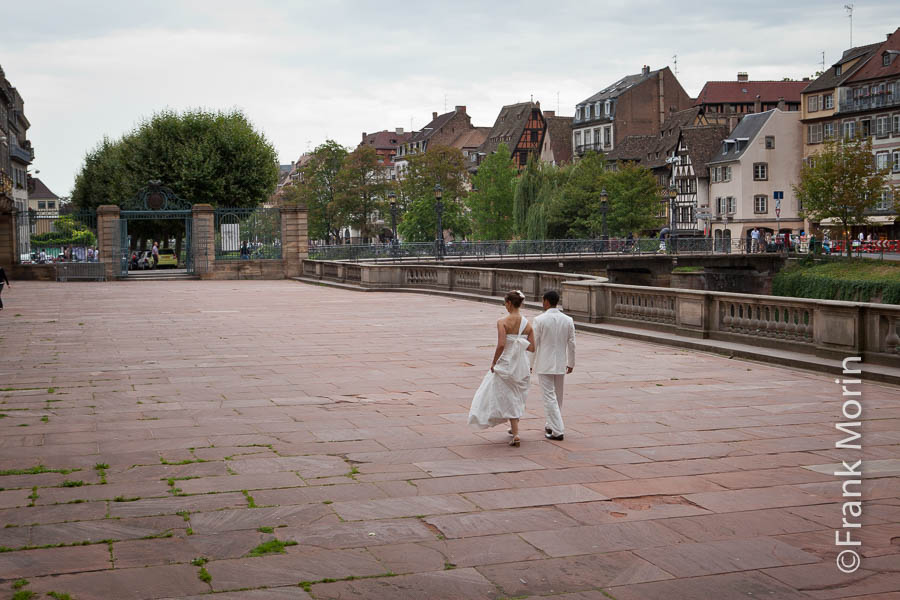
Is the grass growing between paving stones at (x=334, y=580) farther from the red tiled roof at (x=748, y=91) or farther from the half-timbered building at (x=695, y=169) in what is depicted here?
the red tiled roof at (x=748, y=91)

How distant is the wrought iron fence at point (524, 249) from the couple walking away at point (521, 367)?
42816 mm

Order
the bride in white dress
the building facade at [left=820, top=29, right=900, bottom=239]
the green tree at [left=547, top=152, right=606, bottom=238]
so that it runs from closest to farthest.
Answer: the bride in white dress, the building facade at [left=820, top=29, right=900, bottom=239], the green tree at [left=547, top=152, right=606, bottom=238]

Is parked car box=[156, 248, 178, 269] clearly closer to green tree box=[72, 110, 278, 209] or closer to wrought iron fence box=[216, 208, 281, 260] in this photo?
green tree box=[72, 110, 278, 209]

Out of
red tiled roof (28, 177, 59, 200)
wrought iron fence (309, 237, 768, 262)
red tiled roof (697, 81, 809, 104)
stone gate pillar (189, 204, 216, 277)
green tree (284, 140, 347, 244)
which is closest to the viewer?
stone gate pillar (189, 204, 216, 277)

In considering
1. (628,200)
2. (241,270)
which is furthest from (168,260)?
(628,200)

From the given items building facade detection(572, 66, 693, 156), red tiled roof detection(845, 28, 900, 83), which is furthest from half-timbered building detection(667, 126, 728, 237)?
red tiled roof detection(845, 28, 900, 83)

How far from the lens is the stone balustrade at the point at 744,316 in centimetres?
1307

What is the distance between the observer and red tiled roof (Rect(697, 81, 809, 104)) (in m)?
102

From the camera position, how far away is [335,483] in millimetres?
7695

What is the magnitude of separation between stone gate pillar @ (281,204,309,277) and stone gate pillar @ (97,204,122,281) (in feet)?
24.0

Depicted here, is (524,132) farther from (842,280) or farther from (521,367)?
(521,367)

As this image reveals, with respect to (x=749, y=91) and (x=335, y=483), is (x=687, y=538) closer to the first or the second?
(x=335, y=483)

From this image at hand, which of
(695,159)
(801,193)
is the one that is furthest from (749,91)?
(801,193)

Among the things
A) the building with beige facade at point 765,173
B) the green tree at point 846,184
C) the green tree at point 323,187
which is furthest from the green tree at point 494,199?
the green tree at point 846,184
